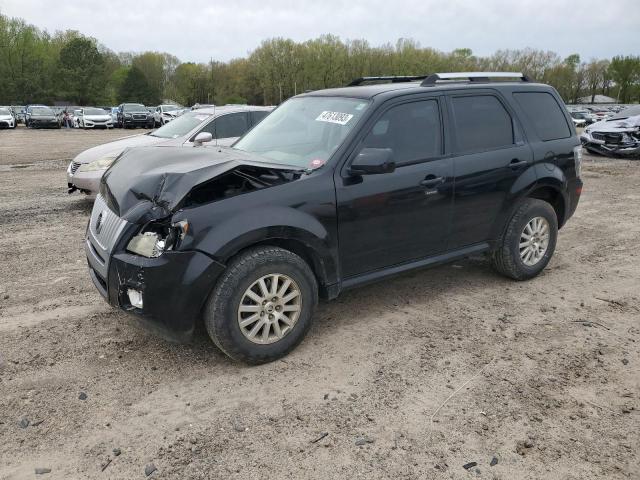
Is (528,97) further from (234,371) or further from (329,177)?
(234,371)

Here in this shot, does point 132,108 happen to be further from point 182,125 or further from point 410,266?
point 410,266

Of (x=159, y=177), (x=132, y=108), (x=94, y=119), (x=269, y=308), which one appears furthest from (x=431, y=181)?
(x=132, y=108)

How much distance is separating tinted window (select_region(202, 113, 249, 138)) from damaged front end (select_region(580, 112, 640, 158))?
1174 centimetres

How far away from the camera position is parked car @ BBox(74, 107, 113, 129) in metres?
34.6

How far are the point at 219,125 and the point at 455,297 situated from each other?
541 centimetres

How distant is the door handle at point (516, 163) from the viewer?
4.89 m

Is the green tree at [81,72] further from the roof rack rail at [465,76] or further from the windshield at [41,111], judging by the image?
the roof rack rail at [465,76]

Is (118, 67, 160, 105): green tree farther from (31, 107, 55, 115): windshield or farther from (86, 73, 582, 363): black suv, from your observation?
(86, 73, 582, 363): black suv

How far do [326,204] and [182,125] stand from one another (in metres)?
6.12

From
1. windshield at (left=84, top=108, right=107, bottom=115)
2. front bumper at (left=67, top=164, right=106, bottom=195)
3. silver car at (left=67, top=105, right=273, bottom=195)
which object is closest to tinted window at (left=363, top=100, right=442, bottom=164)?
silver car at (left=67, top=105, right=273, bottom=195)

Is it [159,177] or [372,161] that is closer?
[159,177]

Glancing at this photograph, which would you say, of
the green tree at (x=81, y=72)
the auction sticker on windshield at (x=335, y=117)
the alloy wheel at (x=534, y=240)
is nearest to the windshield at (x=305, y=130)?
the auction sticker on windshield at (x=335, y=117)

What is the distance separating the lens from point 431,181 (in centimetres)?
436

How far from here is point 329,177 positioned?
12.7ft
